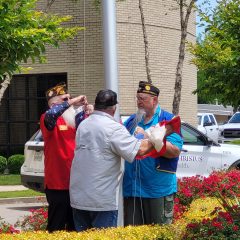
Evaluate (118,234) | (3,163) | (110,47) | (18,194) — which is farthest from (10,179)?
(118,234)

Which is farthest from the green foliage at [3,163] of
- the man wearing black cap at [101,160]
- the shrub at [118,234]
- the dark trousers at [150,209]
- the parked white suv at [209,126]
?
the shrub at [118,234]

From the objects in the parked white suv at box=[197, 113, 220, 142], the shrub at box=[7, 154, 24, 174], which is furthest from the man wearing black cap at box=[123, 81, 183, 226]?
the parked white suv at box=[197, 113, 220, 142]

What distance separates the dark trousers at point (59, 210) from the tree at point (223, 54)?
180 inches

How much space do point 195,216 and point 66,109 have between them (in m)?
1.78

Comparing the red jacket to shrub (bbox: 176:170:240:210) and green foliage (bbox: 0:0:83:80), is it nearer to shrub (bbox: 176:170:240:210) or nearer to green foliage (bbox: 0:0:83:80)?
green foliage (bbox: 0:0:83:80)

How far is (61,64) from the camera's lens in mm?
20750

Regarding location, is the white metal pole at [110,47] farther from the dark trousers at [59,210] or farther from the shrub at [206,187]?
the shrub at [206,187]

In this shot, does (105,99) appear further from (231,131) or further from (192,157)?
(231,131)

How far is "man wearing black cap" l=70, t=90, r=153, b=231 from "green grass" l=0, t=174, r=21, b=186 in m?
12.2

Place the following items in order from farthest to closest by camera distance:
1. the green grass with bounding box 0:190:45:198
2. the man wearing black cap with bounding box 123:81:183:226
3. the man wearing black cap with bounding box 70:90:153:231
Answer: the green grass with bounding box 0:190:45:198 < the man wearing black cap with bounding box 123:81:183:226 < the man wearing black cap with bounding box 70:90:153:231

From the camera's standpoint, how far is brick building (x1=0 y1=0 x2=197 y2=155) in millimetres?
20391

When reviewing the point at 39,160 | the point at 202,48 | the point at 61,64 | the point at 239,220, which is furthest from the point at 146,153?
the point at 61,64

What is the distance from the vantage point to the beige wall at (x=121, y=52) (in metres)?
20.3

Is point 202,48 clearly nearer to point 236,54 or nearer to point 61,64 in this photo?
point 236,54
